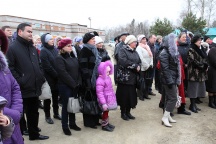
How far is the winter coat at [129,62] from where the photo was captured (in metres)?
4.42

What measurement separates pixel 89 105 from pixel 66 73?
2.67 feet

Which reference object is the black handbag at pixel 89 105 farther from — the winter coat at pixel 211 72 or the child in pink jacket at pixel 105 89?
the winter coat at pixel 211 72

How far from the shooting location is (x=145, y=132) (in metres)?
4.11

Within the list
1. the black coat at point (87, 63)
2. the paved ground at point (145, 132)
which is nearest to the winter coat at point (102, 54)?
the black coat at point (87, 63)

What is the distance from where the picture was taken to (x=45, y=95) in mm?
3963

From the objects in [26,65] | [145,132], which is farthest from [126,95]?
[26,65]

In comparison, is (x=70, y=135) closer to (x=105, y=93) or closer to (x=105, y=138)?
(x=105, y=138)

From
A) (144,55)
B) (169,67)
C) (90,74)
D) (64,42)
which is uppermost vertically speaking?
(64,42)

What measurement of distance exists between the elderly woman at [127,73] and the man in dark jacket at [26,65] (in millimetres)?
1750

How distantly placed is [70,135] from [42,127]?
794 millimetres

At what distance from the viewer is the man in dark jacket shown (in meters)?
3.26

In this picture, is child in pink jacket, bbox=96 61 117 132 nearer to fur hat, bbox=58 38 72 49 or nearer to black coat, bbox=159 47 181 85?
fur hat, bbox=58 38 72 49

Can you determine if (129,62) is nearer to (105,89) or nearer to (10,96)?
(105,89)

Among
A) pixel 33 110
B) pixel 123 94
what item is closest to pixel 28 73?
pixel 33 110
